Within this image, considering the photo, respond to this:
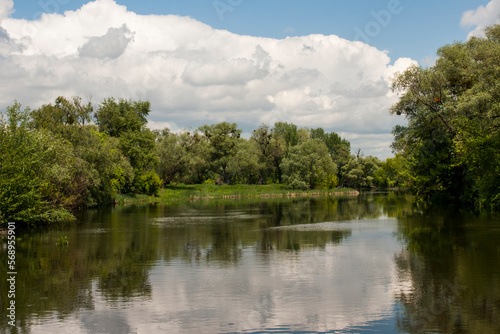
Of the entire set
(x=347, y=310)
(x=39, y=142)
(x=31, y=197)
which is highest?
(x=39, y=142)

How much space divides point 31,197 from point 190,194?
5762 centimetres

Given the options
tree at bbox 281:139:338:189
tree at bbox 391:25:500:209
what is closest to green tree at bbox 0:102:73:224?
tree at bbox 391:25:500:209

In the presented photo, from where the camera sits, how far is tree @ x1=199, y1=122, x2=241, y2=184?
101875 millimetres

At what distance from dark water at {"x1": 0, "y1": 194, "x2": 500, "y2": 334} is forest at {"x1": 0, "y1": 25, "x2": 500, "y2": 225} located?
712 centimetres

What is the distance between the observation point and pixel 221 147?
103 metres

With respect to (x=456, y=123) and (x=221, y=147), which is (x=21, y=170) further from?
(x=221, y=147)

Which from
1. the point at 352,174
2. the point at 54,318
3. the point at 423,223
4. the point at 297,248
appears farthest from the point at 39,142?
the point at 352,174

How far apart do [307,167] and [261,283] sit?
271 feet

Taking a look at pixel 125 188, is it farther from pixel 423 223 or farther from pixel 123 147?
pixel 423 223

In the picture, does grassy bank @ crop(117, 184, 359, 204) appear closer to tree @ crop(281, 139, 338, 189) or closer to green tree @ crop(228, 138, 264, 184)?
tree @ crop(281, 139, 338, 189)

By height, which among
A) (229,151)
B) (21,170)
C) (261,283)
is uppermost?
(229,151)

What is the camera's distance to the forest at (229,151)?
31.0 metres

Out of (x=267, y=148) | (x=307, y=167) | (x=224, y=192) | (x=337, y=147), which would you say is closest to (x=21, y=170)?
(x=224, y=192)

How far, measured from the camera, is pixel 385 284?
1492 cm
